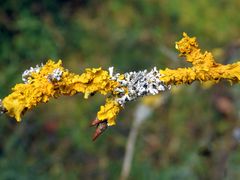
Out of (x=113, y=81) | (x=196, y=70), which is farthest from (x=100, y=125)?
(x=196, y=70)

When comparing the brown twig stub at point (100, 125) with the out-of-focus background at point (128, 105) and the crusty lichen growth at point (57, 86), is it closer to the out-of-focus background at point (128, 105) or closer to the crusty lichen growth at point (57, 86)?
the crusty lichen growth at point (57, 86)

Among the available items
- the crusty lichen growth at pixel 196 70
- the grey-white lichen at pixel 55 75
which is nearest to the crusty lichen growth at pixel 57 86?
the grey-white lichen at pixel 55 75

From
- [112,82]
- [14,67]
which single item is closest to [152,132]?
[14,67]

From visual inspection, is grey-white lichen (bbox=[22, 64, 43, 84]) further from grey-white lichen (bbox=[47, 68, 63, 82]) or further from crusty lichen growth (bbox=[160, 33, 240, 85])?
crusty lichen growth (bbox=[160, 33, 240, 85])

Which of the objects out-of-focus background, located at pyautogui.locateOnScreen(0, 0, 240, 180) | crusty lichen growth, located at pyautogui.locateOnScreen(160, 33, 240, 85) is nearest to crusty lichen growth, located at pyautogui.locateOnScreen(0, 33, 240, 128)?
crusty lichen growth, located at pyautogui.locateOnScreen(160, 33, 240, 85)

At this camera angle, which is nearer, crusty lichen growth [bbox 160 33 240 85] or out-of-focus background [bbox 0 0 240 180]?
crusty lichen growth [bbox 160 33 240 85]
